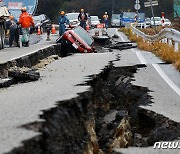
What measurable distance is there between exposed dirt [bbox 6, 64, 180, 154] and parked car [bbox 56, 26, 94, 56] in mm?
6654

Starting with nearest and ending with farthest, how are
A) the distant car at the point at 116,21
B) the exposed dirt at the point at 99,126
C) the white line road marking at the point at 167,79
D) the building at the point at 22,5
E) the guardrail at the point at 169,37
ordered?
the exposed dirt at the point at 99,126 → the white line road marking at the point at 167,79 → the guardrail at the point at 169,37 → the building at the point at 22,5 → the distant car at the point at 116,21

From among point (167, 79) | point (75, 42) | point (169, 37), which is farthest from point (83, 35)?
point (167, 79)

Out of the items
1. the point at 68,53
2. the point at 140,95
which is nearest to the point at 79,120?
the point at 140,95

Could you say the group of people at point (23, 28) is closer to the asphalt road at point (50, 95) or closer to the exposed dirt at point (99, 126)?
the asphalt road at point (50, 95)

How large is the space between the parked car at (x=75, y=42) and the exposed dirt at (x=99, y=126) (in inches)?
262

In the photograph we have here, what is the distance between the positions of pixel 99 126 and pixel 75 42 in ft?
27.9

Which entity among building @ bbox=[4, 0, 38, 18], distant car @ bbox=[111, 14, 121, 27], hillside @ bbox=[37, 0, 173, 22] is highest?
building @ bbox=[4, 0, 38, 18]

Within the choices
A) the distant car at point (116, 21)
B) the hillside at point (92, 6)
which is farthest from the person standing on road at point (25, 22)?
the distant car at point (116, 21)

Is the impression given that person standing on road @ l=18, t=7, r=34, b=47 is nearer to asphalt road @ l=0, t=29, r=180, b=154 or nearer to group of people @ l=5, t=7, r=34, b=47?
group of people @ l=5, t=7, r=34, b=47

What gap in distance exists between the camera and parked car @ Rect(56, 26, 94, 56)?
13695mm

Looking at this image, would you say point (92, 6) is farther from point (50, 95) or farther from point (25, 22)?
point (50, 95)

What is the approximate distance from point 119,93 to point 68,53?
6.68 metres

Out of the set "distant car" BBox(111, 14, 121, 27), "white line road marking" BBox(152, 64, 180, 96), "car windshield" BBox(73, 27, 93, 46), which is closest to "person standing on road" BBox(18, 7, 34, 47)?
"car windshield" BBox(73, 27, 93, 46)

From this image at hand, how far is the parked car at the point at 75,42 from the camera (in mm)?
13695
